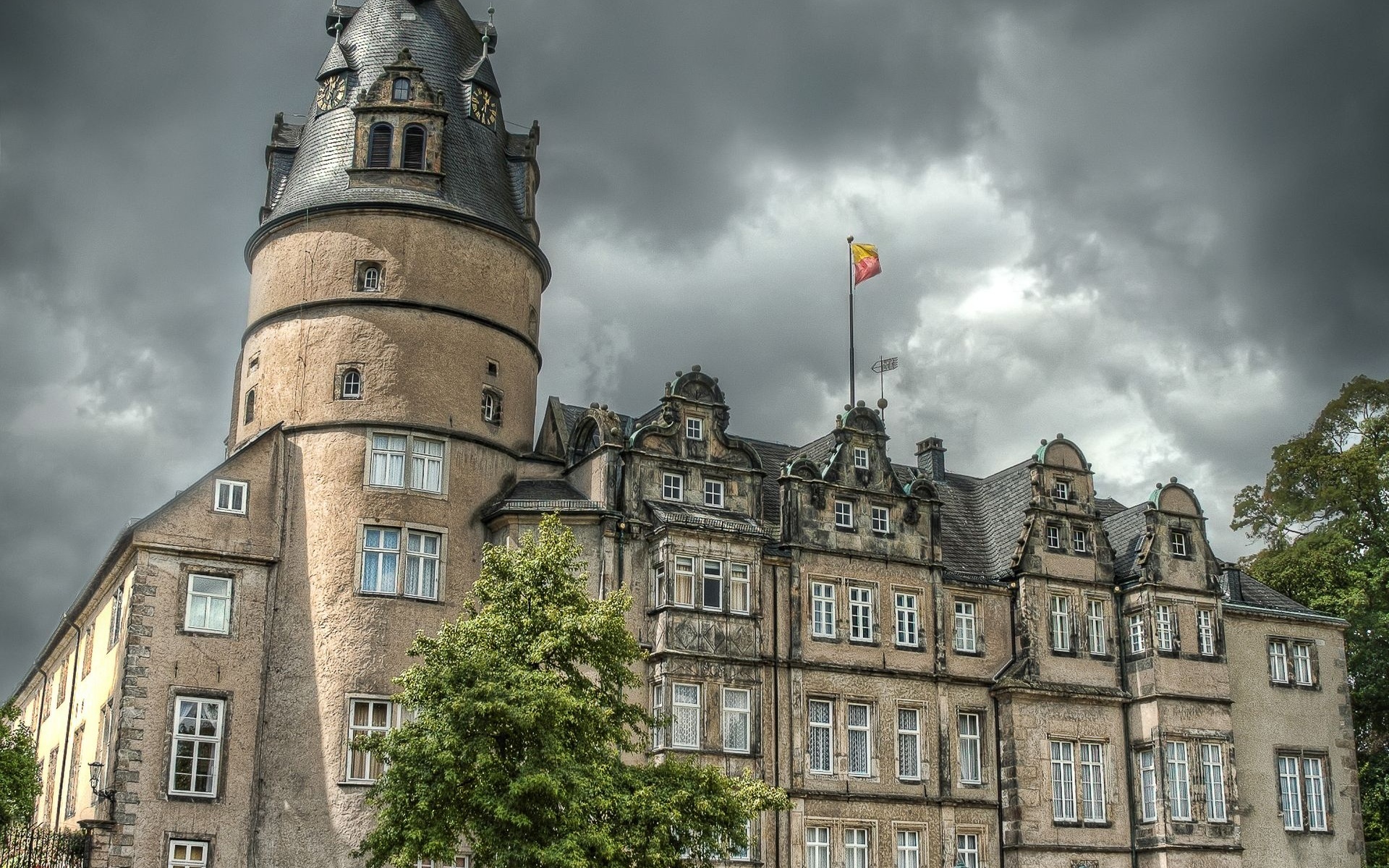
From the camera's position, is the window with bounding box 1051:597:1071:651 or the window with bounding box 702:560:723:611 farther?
the window with bounding box 1051:597:1071:651

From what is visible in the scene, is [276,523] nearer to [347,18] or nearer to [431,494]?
[431,494]

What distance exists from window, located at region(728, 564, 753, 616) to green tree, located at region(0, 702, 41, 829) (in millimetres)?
17450

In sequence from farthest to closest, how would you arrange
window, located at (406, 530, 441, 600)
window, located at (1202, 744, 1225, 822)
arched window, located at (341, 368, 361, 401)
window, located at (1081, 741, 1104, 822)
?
window, located at (1202, 744, 1225, 822), window, located at (1081, 741, 1104, 822), arched window, located at (341, 368, 361, 401), window, located at (406, 530, 441, 600)

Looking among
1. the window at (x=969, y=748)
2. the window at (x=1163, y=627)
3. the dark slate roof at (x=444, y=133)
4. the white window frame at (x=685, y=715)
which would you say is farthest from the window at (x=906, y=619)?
the dark slate roof at (x=444, y=133)

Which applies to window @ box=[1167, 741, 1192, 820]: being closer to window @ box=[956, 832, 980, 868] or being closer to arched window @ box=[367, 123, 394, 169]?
window @ box=[956, 832, 980, 868]

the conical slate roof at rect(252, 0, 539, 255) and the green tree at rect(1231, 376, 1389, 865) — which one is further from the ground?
the conical slate roof at rect(252, 0, 539, 255)

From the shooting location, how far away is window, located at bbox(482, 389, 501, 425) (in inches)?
1628

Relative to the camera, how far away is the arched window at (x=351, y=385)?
1561 inches

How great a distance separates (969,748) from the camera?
43812 mm

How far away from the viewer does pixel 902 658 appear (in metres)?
43.3

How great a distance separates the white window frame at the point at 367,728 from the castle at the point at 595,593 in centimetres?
9

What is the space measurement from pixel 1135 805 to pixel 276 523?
2462 centimetres

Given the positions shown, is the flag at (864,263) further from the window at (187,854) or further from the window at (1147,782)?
the window at (187,854)

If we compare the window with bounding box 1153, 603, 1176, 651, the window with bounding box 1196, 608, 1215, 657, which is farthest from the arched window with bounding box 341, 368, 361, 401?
the window with bounding box 1196, 608, 1215, 657
